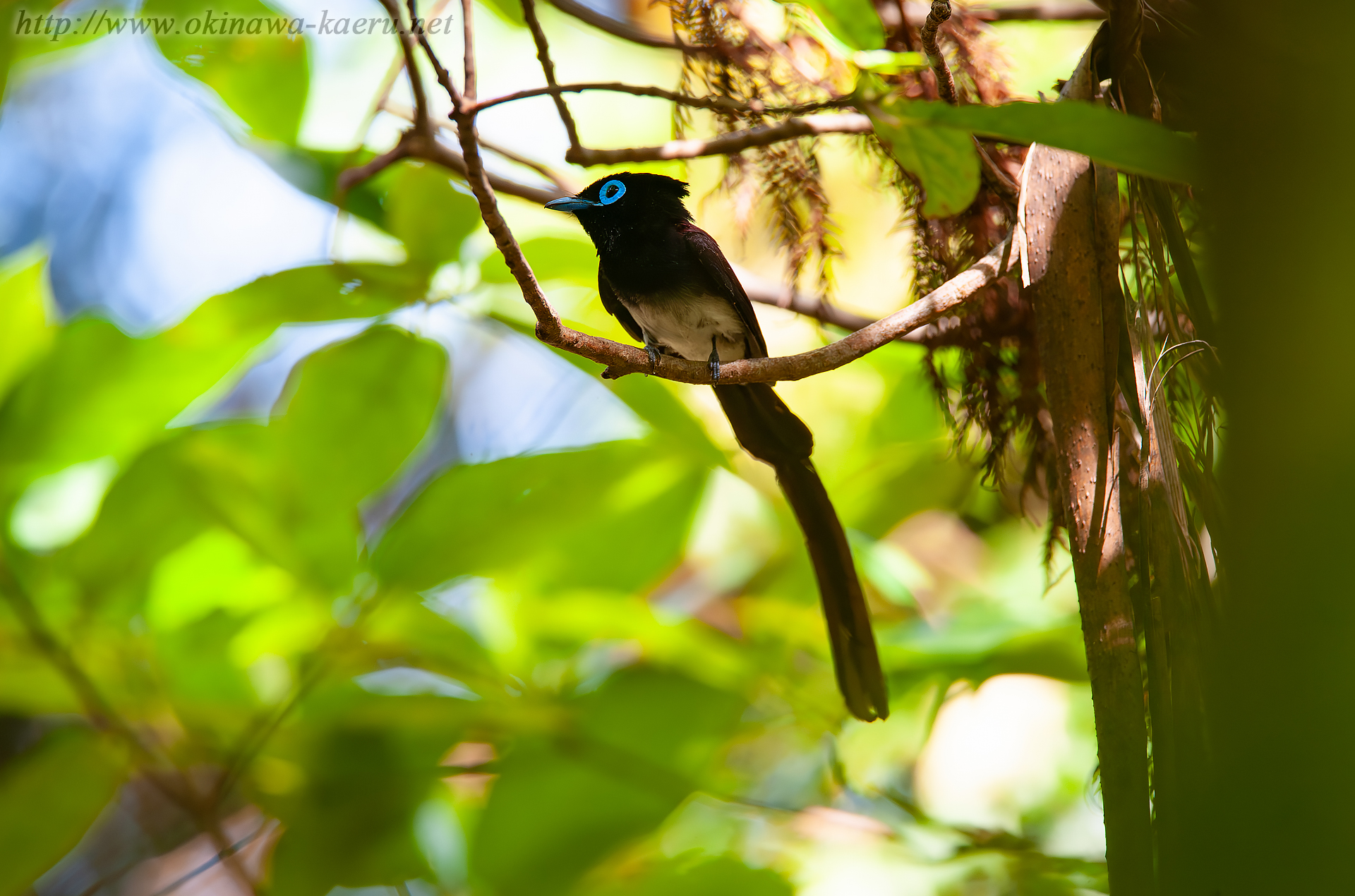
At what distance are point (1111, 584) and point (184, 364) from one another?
1356mm

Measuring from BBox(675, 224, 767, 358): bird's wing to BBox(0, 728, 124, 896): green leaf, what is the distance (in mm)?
1368

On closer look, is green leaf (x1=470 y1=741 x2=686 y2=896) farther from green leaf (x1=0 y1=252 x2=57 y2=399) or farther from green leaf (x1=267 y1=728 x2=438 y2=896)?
green leaf (x1=0 y1=252 x2=57 y2=399)

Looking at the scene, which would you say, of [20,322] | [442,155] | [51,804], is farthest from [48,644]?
[442,155]

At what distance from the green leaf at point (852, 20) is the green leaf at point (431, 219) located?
0.56 m

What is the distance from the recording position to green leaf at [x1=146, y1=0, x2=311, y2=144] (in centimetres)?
144

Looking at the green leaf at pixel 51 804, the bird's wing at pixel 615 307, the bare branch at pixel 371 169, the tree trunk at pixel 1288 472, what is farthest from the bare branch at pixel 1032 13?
the green leaf at pixel 51 804

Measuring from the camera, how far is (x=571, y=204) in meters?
1.75

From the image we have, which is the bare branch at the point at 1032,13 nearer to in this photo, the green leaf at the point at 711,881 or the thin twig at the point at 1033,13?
the thin twig at the point at 1033,13

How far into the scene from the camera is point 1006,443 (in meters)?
1.39

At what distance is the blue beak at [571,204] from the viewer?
173cm

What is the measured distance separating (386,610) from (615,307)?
2.85ft

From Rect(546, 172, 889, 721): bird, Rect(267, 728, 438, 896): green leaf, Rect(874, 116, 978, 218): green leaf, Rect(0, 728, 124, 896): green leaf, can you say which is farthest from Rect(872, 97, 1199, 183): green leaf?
Rect(0, 728, 124, 896): green leaf

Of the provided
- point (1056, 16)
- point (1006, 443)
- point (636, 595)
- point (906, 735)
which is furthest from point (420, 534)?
point (1056, 16)

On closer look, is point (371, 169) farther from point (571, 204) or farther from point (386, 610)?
point (386, 610)
